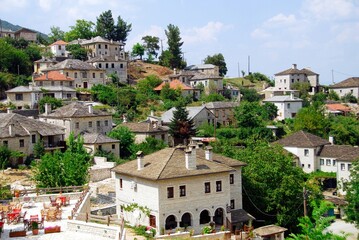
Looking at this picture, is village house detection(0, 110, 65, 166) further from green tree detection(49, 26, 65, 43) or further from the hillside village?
green tree detection(49, 26, 65, 43)

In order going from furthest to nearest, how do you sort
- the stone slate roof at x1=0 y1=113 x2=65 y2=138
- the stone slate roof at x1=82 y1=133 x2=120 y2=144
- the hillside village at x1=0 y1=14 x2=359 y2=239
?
the stone slate roof at x1=82 y1=133 x2=120 y2=144 < the stone slate roof at x1=0 y1=113 x2=65 y2=138 < the hillside village at x1=0 y1=14 x2=359 y2=239

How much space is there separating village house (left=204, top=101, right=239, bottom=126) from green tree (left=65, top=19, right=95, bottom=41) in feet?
141

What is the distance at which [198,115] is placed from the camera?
78875 mm

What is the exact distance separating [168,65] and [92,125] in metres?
52.6

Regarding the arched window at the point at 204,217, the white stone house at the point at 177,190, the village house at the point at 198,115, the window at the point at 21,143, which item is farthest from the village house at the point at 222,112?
the arched window at the point at 204,217

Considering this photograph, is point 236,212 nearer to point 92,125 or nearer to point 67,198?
point 67,198

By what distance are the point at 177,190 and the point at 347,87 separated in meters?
83.7

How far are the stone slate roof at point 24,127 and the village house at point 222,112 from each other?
2915 centimetres

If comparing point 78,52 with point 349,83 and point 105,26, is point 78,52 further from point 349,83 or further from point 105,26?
point 349,83

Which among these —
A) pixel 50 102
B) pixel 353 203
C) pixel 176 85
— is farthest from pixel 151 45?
pixel 353 203

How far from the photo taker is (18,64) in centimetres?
8819

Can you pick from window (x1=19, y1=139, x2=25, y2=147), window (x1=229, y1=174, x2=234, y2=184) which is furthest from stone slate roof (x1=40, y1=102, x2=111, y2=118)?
window (x1=229, y1=174, x2=234, y2=184)

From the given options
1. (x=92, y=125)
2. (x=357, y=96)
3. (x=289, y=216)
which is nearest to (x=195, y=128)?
(x=92, y=125)

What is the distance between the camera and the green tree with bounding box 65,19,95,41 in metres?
116
